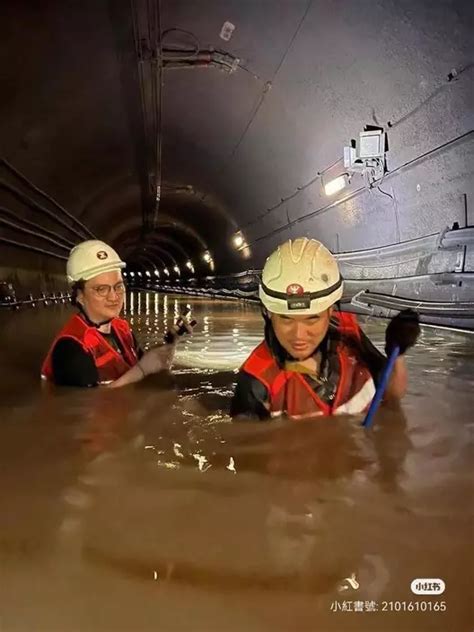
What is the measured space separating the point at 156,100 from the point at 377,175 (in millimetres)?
3410

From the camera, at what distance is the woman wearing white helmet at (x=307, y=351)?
3330 mm

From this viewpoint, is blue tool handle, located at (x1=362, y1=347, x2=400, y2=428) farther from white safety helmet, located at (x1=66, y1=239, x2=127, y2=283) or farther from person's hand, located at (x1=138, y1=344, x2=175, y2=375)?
white safety helmet, located at (x1=66, y1=239, x2=127, y2=283)

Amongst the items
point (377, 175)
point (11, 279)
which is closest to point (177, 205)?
point (11, 279)

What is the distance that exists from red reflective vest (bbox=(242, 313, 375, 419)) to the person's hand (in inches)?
61.5

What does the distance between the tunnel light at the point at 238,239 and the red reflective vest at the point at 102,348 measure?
530 inches

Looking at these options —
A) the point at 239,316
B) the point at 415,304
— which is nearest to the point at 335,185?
the point at 415,304

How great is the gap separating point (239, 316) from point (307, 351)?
9360 millimetres

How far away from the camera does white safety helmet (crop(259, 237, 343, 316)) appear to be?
331 centimetres

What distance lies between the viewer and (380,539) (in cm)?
204

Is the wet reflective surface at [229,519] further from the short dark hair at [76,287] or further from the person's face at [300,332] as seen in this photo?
the short dark hair at [76,287]

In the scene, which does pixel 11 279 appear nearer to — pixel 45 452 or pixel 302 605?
pixel 45 452

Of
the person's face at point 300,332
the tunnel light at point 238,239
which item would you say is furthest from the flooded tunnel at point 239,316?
the person's face at point 300,332

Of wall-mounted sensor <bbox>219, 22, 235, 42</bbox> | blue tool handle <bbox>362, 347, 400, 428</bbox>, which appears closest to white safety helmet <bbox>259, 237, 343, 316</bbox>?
blue tool handle <bbox>362, 347, 400, 428</bbox>

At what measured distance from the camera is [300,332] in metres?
3.36
